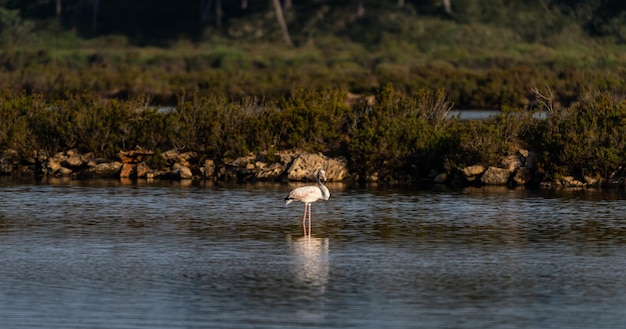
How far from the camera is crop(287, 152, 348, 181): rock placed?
33938mm

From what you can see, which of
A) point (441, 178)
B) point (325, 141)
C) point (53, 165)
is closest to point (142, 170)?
point (53, 165)

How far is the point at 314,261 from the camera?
1956cm

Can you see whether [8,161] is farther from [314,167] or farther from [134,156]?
[314,167]

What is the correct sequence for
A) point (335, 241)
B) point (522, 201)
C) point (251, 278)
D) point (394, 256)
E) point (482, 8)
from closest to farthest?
point (251, 278)
point (394, 256)
point (335, 241)
point (522, 201)
point (482, 8)

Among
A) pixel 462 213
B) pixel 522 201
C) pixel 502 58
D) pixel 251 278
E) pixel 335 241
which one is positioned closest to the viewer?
pixel 251 278

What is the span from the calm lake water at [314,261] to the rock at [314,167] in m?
3.41

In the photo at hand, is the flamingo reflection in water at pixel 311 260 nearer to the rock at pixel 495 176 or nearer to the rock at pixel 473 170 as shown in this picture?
the rock at pixel 473 170

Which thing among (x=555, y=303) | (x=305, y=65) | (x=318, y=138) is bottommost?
(x=555, y=303)

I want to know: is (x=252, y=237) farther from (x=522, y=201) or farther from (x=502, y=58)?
(x=502, y=58)

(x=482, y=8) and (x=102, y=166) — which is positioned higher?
(x=482, y=8)

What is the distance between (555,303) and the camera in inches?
633

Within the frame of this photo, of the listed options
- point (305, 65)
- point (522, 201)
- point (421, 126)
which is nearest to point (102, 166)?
point (421, 126)

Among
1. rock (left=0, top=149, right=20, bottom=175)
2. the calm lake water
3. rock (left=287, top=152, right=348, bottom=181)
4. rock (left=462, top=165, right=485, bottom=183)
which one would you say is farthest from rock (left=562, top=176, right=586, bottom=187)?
rock (left=0, top=149, right=20, bottom=175)

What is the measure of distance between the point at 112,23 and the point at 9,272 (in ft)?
300
